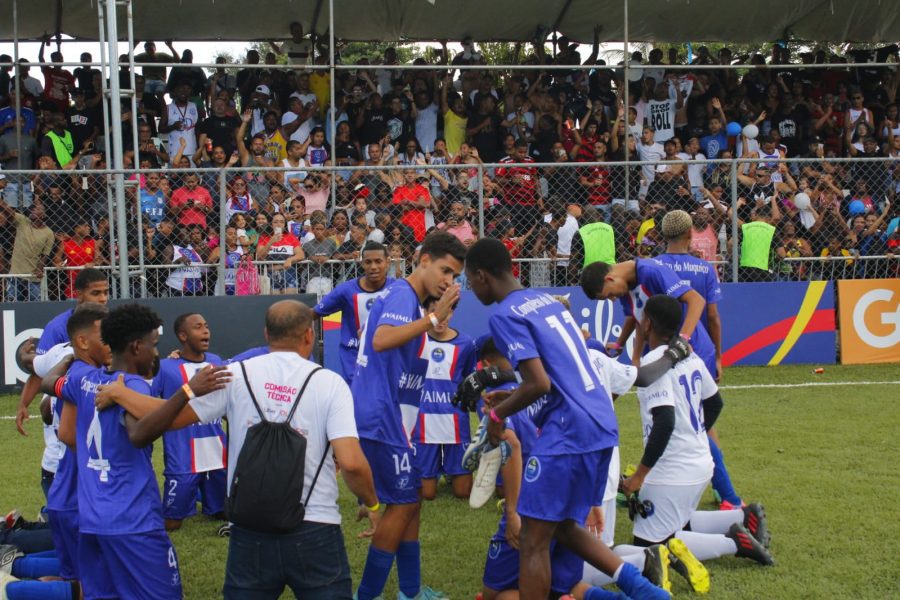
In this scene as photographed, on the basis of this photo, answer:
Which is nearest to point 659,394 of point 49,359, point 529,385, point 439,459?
point 529,385

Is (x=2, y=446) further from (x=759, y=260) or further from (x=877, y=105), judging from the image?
(x=877, y=105)

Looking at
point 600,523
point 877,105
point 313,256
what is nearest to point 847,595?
point 600,523

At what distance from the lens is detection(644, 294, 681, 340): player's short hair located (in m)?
6.46

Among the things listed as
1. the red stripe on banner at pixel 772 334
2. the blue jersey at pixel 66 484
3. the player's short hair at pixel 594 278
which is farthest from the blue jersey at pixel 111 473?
the red stripe on banner at pixel 772 334

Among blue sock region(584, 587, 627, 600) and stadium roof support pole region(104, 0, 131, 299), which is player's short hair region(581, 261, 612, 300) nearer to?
blue sock region(584, 587, 627, 600)

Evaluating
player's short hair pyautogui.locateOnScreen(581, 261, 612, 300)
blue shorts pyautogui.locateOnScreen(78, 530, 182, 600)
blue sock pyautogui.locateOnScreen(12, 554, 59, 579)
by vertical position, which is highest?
→ player's short hair pyautogui.locateOnScreen(581, 261, 612, 300)

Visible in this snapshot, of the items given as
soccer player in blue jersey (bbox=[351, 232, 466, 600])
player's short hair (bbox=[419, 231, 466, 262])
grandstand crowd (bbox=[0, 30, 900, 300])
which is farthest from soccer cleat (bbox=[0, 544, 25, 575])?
grandstand crowd (bbox=[0, 30, 900, 300])

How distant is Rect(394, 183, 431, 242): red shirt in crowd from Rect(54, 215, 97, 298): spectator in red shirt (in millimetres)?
3981

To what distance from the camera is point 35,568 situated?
6223 mm

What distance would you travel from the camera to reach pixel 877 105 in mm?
19812

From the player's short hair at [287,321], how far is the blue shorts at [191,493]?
3.43m

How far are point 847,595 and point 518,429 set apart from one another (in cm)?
204

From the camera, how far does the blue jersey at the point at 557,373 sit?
5043 millimetres

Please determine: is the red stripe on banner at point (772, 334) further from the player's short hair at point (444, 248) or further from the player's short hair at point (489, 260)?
the player's short hair at point (489, 260)
